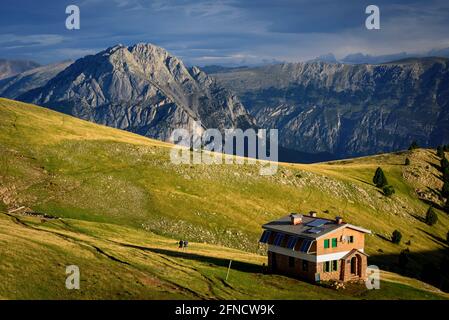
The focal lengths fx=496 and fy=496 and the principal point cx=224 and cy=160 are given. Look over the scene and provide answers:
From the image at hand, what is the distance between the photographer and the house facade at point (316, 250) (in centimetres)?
6881

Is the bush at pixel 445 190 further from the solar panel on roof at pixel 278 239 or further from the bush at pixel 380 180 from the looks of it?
the solar panel on roof at pixel 278 239

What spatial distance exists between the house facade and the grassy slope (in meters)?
3.29

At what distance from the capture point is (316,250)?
68.4m

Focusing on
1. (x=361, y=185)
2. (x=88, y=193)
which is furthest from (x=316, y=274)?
(x=361, y=185)

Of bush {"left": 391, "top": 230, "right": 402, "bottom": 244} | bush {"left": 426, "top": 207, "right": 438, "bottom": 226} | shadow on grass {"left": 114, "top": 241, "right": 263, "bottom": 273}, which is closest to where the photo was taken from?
shadow on grass {"left": 114, "top": 241, "right": 263, "bottom": 273}

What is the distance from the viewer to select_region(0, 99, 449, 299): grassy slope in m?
59.1

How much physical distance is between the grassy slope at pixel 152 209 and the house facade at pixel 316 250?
329 cm

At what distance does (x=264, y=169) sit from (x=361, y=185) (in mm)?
35005

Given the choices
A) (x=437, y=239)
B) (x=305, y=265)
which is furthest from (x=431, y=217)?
(x=305, y=265)

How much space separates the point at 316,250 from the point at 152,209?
45.2m

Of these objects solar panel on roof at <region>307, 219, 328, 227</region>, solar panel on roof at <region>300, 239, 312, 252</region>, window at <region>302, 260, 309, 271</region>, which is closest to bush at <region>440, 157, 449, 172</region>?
solar panel on roof at <region>307, 219, 328, 227</region>

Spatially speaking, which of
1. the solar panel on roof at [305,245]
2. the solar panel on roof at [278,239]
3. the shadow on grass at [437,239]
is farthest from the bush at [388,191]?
the solar panel on roof at [305,245]

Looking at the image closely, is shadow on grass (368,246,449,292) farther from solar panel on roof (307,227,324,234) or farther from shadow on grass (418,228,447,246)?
solar panel on roof (307,227,324,234)

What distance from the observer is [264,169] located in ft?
457
